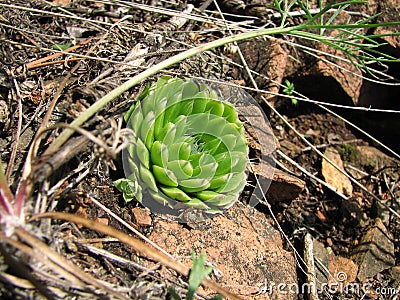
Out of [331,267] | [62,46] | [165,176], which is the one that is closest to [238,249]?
[165,176]

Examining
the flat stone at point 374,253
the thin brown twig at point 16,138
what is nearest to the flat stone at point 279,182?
the flat stone at point 374,253

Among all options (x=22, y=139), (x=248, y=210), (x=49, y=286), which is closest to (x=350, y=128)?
(x=248, y=210)

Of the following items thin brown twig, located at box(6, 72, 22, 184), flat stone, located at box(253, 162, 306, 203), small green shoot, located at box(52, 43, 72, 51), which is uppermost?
small green shoot, located at box(52, 43, 72, 51)

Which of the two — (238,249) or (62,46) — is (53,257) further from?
(62,46)

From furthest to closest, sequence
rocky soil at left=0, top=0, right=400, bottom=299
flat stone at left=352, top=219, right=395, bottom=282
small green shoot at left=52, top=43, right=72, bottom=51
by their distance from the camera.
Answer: flat stone at left=352, top=219, right=395, bottom=282
small green shoot at left=52, top=43, right=72, bottom=51
rocky soil at left=0, top=0, right=400, bottom=299

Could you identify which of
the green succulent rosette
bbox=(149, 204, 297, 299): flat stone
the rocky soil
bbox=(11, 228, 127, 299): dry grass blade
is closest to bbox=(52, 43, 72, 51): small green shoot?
the rocky soil

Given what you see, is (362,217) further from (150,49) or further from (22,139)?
(22,139)

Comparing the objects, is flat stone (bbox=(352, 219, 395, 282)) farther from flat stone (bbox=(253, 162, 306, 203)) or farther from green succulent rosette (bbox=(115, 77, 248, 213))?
green succulent rosette (bbox=(115, 77, 248, 213))

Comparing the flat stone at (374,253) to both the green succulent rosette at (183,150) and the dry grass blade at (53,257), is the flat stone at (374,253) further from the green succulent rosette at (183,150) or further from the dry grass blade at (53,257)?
the dry grass blade at (53,257)
